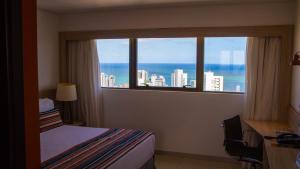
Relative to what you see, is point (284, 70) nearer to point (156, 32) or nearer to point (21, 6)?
point (156, 32)

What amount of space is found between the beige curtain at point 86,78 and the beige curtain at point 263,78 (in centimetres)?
255

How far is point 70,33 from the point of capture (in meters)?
4.93

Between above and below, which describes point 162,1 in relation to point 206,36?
above

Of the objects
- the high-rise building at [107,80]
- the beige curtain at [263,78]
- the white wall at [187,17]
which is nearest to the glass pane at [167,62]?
the white wall at [187,17]

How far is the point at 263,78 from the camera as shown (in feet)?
13.2

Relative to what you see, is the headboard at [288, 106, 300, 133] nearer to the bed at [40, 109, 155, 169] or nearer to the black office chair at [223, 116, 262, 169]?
the black office chair at [223, 116, 262, 169]

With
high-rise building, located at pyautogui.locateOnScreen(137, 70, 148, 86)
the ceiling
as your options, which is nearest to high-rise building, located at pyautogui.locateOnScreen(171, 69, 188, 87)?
high-rise building, located at pyautogui.locateOnScreen(137, 70, 148, 86)

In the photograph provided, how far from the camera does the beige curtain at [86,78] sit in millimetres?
4867

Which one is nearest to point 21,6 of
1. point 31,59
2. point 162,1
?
point 31,59

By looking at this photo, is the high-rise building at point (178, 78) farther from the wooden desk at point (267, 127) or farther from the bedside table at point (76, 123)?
the bedside table at point (76, 123)

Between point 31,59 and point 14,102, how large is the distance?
16cm

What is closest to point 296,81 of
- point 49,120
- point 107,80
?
point 107,80

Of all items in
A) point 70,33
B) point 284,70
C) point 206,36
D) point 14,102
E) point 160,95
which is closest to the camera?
point 14,102

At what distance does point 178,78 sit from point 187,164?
1.40 meters
